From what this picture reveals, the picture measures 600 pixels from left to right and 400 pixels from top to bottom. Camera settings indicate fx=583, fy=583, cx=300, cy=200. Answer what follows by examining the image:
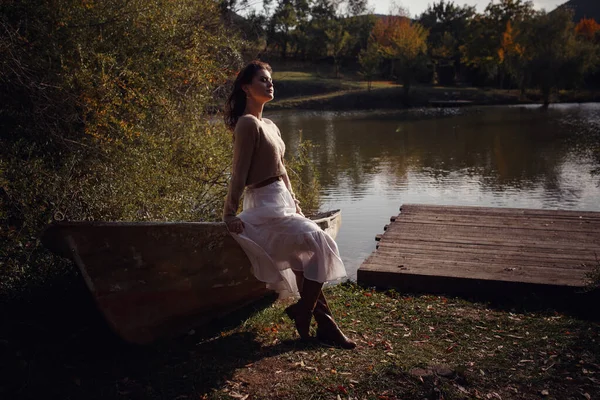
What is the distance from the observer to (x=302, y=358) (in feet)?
12.9

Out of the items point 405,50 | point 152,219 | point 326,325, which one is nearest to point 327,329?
point 326,325

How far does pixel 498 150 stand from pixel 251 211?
17747mm

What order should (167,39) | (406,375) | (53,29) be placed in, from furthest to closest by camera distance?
1. (167,39)
2. (53,29)
3. (406,375)

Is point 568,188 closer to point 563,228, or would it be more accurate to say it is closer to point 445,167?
point 445,167

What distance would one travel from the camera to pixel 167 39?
24.4ft

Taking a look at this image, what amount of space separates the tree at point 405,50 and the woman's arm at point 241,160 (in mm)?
41642

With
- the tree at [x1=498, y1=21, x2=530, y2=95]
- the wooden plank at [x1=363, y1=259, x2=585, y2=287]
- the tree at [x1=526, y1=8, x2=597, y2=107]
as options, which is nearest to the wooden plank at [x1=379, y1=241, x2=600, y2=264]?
the wooden plank at [x1=363, y1=259, x2=585, y2=287]

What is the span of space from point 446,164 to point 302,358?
1439 cm

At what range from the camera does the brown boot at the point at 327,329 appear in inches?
162

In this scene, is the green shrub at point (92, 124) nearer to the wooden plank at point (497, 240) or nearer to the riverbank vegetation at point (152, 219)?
the riverbank vegetation at point (152, 219)

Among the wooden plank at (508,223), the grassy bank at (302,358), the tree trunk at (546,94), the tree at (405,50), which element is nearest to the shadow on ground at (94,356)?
the grassy bank at (302,358)

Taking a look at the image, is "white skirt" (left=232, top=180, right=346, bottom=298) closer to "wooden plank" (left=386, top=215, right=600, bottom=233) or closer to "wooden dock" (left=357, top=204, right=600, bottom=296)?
"wooden dock" (left=357, top=204, right=600, bottom=296)

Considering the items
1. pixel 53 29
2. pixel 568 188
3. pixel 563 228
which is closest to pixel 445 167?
pixel 568 188

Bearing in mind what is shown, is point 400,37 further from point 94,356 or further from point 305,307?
point 94,356
